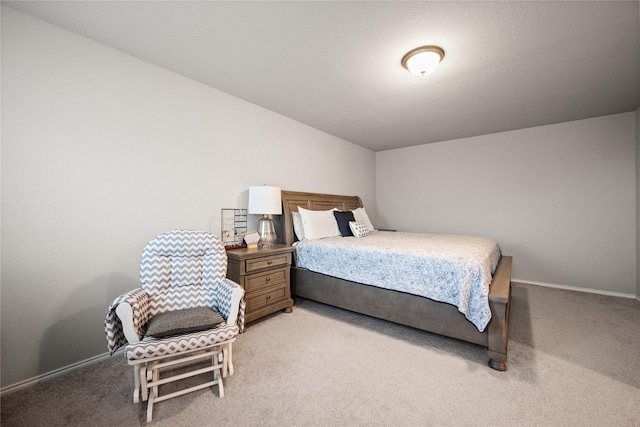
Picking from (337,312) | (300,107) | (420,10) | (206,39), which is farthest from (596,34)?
(337,312)

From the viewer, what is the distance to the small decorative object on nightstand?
8.06 ft

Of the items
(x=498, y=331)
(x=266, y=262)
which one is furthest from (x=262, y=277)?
(x=498, y=331)

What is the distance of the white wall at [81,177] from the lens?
1.65 meters

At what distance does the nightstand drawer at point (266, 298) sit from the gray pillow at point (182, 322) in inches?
30.5

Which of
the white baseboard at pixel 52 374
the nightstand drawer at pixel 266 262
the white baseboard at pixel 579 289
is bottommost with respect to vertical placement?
the white baseboard at pixel 579 289

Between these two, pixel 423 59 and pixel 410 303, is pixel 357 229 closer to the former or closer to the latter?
pixel 410 303

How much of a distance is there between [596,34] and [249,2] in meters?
2.57

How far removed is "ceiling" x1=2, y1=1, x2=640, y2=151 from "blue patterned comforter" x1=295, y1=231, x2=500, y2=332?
1766 millimetres

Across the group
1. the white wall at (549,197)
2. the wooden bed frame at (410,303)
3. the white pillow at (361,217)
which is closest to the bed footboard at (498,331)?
the wooden bed frame at (410,303)

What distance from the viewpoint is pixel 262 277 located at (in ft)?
8.57

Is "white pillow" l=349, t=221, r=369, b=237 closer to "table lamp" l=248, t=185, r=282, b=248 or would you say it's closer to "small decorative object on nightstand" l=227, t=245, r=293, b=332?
"small decorative object on nightstand" l=227, t=245, r=293, b=332

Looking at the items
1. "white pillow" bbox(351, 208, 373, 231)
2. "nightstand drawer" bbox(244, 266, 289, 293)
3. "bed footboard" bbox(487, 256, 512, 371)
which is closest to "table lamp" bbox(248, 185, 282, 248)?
"nightstand drawer" bbox(244, 266, 289, 293)

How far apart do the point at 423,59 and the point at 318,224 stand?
7.11 ft

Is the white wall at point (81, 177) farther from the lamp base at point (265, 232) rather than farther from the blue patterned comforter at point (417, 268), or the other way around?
the blue patterned comforter at point (417, 268)
